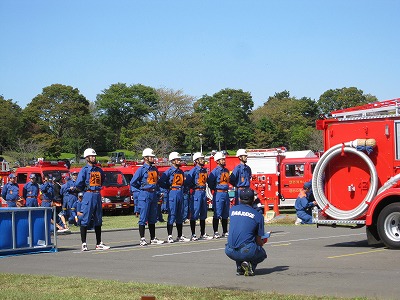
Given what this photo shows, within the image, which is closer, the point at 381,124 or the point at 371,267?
the point at 371,267

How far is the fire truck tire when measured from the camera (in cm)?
1544

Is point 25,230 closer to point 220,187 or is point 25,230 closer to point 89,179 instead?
point 89,179

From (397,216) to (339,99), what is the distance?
91.0 meters

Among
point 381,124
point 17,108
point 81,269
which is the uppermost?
point 17,108

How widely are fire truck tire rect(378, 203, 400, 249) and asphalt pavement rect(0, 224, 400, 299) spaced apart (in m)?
0.23

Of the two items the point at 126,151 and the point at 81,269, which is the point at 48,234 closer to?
the point at 81,269

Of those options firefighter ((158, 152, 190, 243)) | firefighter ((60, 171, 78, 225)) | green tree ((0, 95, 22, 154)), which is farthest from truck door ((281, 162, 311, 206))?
green tree ((0, 95, 22, 154))

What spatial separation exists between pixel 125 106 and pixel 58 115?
11.4 m

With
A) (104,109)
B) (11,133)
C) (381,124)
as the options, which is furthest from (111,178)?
(104,109)

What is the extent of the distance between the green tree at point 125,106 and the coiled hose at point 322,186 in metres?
78.4

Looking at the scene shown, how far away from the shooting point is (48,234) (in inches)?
675

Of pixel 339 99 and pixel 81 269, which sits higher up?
pixel 339 99

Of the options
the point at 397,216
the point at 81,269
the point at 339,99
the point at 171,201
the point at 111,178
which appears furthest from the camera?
the point at 339,99

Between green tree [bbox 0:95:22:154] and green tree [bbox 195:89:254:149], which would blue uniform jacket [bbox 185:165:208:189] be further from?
green tree [bbox 195:89:254:149]
